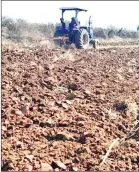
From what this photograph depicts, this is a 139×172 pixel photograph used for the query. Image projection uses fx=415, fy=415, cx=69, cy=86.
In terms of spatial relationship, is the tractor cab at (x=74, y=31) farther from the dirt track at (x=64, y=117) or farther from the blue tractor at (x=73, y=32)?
the dirt track at (x=64, y=117)

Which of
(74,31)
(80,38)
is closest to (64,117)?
(80,38)

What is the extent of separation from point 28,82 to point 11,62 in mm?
2195

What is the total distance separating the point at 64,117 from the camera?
19.5 feet

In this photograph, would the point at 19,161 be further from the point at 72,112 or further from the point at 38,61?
the point at 38,61

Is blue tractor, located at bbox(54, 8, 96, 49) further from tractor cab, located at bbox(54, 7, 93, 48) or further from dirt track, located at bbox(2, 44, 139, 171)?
dirt track, located at bbox(2, 44, 139, 171)

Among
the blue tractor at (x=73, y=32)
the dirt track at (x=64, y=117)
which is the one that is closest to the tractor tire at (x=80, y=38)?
the blue tractor at (x=73, y=32)

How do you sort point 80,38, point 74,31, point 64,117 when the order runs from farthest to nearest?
point 74,31, point 80,38, point 64,117

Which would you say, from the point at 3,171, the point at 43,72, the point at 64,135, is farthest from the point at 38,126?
the point at 43,72

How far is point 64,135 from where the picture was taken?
5215 millimetres

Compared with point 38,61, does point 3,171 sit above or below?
below

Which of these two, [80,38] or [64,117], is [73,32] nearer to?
[80,38]

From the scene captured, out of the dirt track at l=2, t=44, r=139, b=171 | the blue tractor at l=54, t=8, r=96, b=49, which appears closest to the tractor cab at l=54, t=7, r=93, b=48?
the blue tractor at l=54, t=8, r=96, b=49

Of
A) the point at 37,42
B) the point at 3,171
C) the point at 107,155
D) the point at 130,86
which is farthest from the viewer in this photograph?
the point at 37,42

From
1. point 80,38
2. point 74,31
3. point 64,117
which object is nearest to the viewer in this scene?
point 64,117
